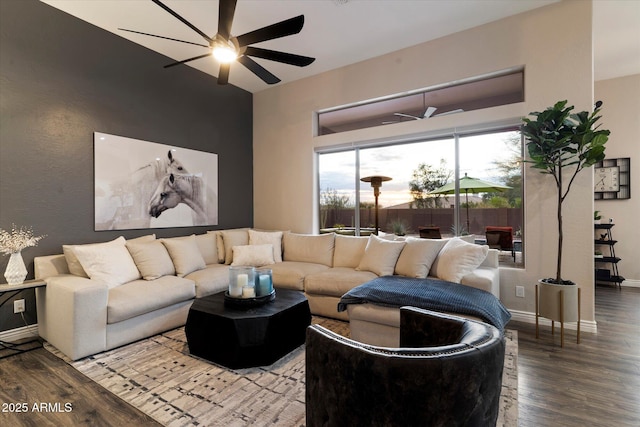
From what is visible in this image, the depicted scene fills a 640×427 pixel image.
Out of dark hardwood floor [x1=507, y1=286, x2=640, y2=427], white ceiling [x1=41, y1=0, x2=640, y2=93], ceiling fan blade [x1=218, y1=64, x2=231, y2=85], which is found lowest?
dark hardwood floor [x1=507, y1=286, x2=640, y2=427]

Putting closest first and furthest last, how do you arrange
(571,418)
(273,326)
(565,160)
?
(571,418)
(273,326)
(565,160)

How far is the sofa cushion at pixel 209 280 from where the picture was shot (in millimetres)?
3379

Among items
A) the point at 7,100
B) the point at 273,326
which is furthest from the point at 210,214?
the point at 273,326

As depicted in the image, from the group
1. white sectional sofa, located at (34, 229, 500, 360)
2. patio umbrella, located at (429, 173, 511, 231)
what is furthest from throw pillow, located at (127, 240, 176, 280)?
patio umbrella, located at (429, 173, 511, 231)

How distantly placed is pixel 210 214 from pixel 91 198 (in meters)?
1.62

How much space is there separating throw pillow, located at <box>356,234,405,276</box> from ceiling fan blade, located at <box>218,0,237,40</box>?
268 centimetres

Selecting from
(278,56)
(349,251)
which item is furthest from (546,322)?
(278,56)

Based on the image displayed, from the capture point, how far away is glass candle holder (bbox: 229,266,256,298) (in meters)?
2.56

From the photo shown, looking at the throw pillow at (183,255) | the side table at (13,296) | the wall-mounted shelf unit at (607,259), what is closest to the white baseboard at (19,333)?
the side table at (13,296)

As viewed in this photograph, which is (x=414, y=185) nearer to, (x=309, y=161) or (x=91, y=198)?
(x=309, y=161)

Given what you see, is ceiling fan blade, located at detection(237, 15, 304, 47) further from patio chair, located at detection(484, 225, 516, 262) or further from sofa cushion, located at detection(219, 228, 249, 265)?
patio chair, located at detection(484, 225, 516, 262)

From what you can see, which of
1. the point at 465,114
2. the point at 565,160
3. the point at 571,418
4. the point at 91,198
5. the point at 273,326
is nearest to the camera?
the point at 571,418

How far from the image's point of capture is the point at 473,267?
302 centimetres

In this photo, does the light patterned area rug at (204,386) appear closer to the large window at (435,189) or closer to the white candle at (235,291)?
the white candle at (235,291)
